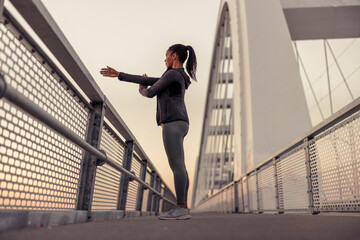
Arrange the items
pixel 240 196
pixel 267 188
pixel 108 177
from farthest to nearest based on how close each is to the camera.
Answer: pixel 240 196 < pixel 267 188 < pixel 108 177

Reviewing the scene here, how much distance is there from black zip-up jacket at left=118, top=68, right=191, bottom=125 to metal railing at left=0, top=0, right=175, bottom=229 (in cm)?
40

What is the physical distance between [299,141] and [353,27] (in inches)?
411

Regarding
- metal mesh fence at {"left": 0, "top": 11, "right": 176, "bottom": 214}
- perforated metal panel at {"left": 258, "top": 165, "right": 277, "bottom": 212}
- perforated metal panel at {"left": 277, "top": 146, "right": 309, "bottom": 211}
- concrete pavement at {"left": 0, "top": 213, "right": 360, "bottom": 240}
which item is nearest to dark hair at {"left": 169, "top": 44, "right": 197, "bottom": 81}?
metal mesh fence at {"left": 0, "top": 11, "right": 176, "bottom": 214}

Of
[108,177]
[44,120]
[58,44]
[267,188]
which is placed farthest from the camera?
[267,188]

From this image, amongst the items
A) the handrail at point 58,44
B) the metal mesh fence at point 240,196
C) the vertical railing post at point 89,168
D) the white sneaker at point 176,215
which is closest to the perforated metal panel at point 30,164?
the vertical railing post at point 89,168

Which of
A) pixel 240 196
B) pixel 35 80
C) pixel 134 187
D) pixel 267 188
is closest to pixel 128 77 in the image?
pixel 35 80

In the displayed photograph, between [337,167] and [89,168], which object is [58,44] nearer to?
[89,168]

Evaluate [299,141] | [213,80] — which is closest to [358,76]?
[299,141]

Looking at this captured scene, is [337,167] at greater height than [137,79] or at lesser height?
lesser

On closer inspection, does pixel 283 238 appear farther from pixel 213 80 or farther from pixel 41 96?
pixel 213 80

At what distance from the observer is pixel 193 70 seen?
3.32m

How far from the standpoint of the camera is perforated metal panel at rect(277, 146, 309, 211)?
3840 mm

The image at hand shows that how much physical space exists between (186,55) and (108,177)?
151cm

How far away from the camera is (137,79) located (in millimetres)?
2930
